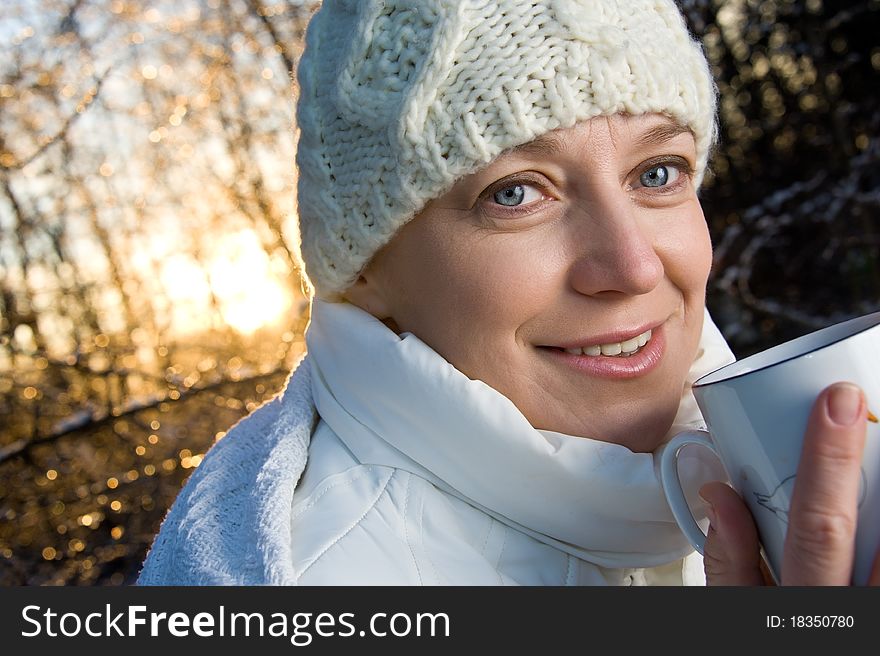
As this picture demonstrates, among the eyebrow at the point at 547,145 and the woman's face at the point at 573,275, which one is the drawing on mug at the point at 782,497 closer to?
the woman's face at the point at 573,275

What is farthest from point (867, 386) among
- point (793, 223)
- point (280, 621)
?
point (793, 223)

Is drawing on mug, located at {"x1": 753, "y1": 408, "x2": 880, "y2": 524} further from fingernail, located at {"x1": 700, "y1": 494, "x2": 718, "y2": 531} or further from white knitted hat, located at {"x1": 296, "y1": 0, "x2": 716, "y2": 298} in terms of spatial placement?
white knitted hat, located at {"x1": 296, "y1": 0, "x2": 716, "y2": 298}

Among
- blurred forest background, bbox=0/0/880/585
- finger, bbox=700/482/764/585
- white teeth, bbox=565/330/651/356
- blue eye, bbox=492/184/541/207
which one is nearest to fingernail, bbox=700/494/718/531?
finger, bbox=700/482/764/585

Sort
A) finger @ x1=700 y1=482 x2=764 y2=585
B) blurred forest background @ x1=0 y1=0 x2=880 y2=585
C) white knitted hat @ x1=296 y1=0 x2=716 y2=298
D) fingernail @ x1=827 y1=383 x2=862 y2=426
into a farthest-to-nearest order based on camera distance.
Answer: blurred forest background @ x1=0 y1=0 x2=880 y2=585 → white knitted hat @ x1=296 y1=0 x2=716 y2=298 → finger @ x1=700 y1=482 x2=764 y2=585 → fingernail @ x1=827 y1=383 x2=862 y2=426

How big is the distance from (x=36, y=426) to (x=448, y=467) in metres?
2.43

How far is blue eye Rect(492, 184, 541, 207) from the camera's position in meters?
1.04

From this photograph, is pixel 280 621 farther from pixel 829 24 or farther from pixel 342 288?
pixel 829 24

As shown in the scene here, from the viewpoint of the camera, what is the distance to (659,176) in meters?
1.11

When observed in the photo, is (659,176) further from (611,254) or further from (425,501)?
(425,501)

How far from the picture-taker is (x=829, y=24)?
3.60 metres

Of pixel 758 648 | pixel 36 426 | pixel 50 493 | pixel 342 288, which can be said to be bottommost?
pixel 50 493

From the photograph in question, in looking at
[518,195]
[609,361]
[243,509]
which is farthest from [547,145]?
[243,509]

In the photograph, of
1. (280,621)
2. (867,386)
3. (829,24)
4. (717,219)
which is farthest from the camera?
(717,219)

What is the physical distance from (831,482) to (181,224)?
353cm
